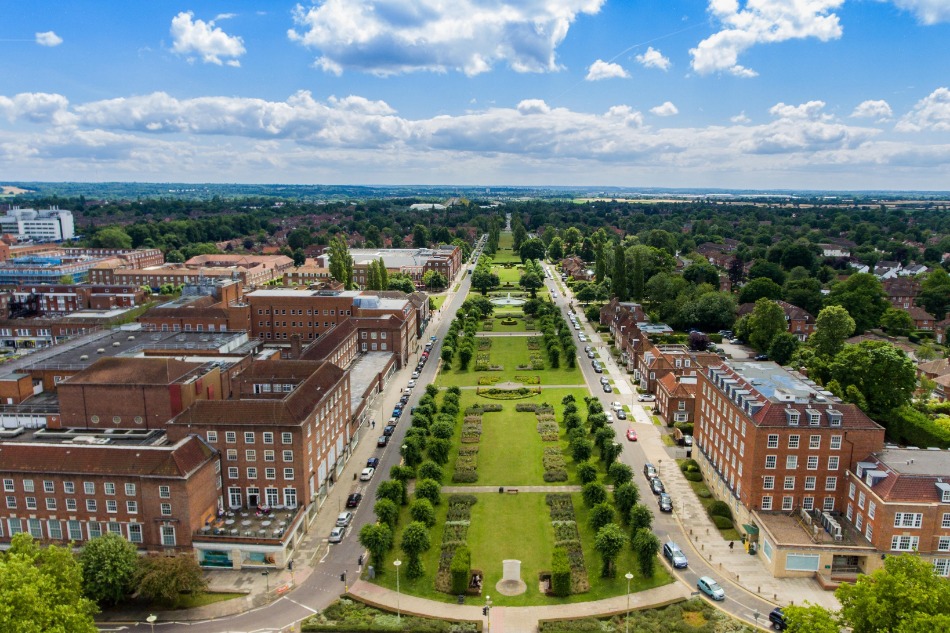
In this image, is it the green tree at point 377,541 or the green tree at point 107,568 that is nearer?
the green tree at point 107,568

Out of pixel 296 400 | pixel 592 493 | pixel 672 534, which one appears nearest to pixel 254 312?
pixel 296 400

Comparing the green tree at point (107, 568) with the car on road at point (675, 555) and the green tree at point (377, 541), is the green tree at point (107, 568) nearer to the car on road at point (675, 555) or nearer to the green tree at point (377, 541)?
the green tree at point (377, 541)

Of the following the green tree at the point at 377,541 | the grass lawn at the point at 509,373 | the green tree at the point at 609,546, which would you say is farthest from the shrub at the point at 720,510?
the grass lawn at the point at 509,373

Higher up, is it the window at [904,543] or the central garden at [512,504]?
the window at [904,543]

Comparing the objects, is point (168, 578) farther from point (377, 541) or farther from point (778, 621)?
point (778, 621)

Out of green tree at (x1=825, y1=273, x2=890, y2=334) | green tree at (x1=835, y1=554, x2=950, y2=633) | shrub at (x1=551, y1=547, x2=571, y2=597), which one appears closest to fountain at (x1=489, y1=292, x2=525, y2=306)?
green tree at (x1=825, y1=273, x2=890, y2=334)

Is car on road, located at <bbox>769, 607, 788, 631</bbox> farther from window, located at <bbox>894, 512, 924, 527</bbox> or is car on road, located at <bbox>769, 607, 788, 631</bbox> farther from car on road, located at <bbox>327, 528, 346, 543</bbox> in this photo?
car on road, located at <bbox>327, 528, 346, 543</bbox>

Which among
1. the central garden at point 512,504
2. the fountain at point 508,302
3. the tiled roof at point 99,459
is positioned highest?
the tiled roof at point 99,459

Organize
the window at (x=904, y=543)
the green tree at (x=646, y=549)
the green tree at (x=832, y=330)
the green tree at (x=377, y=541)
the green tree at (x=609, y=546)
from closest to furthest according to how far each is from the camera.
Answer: the window at (x=904, y=543)
the green tree at (x=646, y=549)
the green tree at (x=609, y=546)
the green tree at (x=377, y=541)
the green tree at (x=832, y=330)
